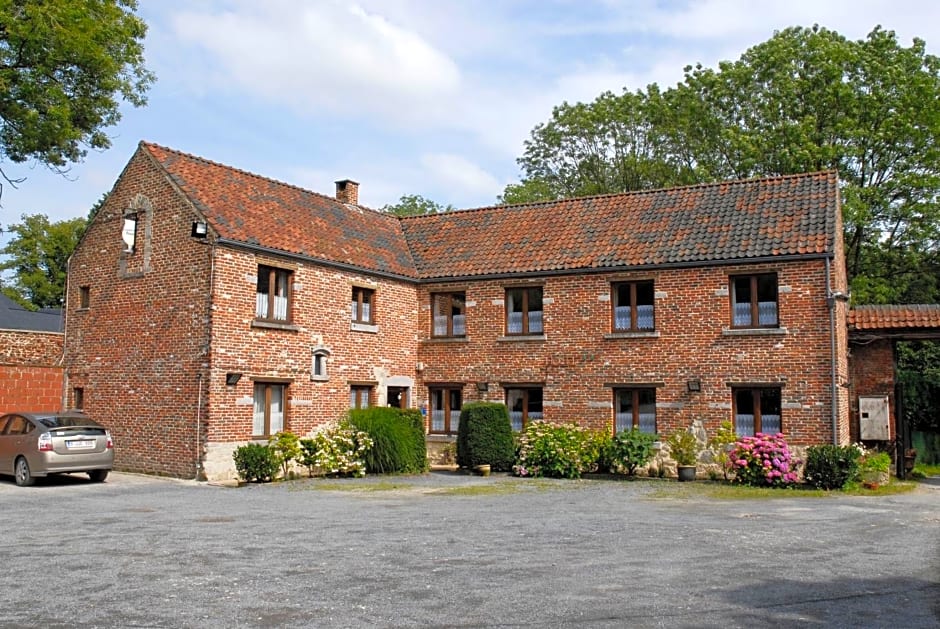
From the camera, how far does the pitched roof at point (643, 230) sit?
20.7m

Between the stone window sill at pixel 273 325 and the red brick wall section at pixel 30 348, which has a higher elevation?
the stone window sill at pixel 273 325

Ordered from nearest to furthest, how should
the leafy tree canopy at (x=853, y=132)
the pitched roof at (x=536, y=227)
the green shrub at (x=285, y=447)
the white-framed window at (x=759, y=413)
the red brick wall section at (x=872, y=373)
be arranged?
the green shrub at (x=285, y=447) < the white-framed window at (x=759, y=413) < the pitched roof at (x=536, y=227) < the red brick wall section at (x=872, y=373) < the leafy tree canopy at (x=853, y=132)

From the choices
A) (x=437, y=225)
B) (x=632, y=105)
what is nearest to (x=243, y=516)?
(x=437, y=225)

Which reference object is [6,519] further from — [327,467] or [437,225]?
[437,225]

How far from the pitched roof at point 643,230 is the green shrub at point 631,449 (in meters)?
4.29

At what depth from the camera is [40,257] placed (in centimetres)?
5600

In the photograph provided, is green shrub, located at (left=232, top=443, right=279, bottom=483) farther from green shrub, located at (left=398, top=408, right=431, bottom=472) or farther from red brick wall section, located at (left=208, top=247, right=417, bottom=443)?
green shrub, located at (left=398, top=408, right=431, bottom=472)

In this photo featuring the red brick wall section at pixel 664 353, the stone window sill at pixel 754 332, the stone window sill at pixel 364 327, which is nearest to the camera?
the red brick wall section at pixel 664 353

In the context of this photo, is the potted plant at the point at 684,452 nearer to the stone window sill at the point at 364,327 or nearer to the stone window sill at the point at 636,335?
the stone window sill at the point at 636,335

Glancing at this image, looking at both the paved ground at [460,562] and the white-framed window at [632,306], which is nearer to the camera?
the paved ground at [460,562]

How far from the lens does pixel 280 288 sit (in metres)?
20.7

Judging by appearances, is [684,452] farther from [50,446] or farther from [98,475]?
[50,446]

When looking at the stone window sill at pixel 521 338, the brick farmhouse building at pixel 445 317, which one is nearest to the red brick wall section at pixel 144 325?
the brick farmhouse building at pixel 445 317

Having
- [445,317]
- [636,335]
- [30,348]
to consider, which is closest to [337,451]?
[445,317]
